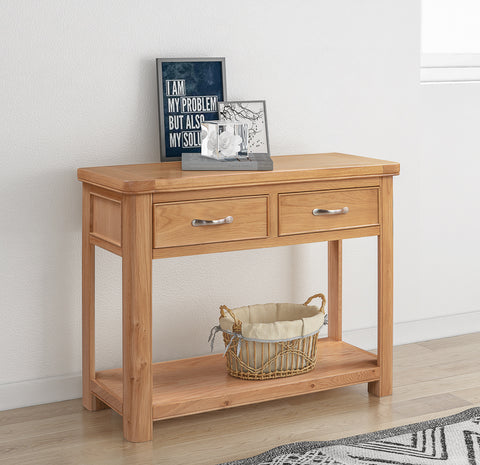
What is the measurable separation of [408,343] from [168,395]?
1215mm

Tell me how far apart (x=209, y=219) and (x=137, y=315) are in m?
0.33

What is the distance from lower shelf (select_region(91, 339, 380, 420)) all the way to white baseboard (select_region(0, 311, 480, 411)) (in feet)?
0.45

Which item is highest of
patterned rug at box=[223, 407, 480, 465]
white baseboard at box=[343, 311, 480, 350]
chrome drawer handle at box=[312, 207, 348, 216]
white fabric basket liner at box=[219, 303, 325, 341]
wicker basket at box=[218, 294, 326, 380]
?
chrome drawer handle at box=[312, 207, 348, 216]

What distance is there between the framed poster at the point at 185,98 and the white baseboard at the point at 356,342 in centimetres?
80

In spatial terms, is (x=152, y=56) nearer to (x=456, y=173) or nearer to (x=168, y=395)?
(x=168, y=395)

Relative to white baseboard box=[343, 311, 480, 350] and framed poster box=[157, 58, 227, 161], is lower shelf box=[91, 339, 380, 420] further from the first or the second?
framed poster box=[157, 58, 227, 161]

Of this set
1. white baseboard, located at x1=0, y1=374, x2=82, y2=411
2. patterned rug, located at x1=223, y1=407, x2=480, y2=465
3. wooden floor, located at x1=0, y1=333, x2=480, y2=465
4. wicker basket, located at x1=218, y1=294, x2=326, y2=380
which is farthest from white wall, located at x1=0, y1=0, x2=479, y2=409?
patterned rug, located at x1=223, y1=407, x2=480, y2=465

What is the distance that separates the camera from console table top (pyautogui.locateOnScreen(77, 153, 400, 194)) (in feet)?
7.09

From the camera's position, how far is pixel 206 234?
7.38ft

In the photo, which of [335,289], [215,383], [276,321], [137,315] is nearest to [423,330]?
[335,289]

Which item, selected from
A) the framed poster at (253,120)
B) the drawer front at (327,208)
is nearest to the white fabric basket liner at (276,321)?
the drawer front at (327,208)

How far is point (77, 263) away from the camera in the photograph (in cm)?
255

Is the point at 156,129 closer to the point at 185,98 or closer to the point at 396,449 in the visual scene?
the point at 185,98

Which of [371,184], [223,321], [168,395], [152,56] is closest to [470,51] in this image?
[371,184]
